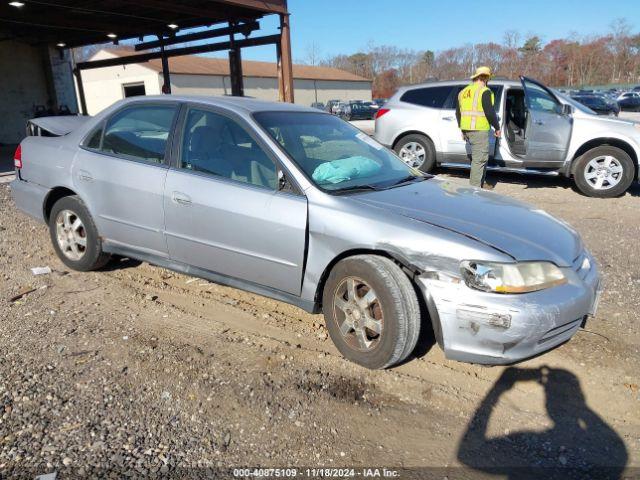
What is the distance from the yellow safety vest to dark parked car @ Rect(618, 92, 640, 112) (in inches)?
1518

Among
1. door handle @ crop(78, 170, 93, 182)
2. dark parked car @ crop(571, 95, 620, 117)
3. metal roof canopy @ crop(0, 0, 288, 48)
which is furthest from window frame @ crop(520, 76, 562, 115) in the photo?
dark parked car @ crop(571, 95, 620, 117)

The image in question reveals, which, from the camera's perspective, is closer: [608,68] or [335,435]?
[335,435]

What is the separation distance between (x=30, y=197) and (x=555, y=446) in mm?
4830

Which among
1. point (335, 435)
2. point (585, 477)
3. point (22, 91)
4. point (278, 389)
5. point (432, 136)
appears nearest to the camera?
point (585, 477)

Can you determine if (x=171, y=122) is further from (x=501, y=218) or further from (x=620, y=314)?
(x=620, y=314)

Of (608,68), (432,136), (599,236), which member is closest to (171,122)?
(599,236)

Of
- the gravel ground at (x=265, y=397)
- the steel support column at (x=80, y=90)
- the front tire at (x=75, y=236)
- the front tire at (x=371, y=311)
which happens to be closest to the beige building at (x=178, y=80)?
the steel support column at (x=80, y=90)

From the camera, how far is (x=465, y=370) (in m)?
3.13

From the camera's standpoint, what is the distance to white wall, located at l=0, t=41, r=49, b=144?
16.2 metres

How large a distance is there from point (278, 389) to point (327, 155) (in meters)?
1.72

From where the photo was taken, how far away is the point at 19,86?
16.5m

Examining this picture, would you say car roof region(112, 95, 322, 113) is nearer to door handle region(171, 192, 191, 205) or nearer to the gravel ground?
door handle region(171, 192, 191, 205)

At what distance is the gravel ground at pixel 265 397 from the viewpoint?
2.36m

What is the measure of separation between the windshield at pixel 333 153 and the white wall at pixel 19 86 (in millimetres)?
16304
